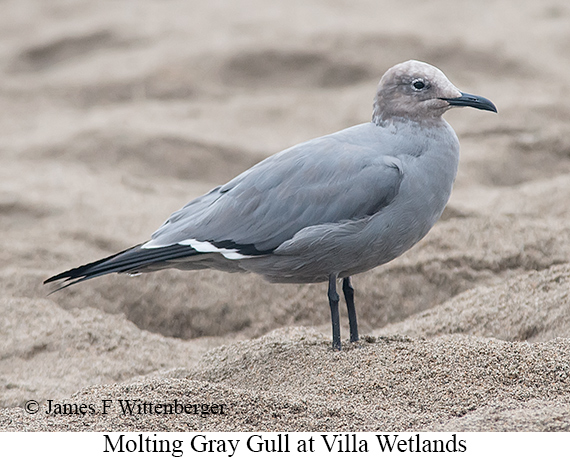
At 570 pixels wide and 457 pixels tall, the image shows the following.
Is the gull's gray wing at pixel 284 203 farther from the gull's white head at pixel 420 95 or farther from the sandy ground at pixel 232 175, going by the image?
the sandy ground at pixel 232 175

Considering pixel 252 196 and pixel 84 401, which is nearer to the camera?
pixel 84 401

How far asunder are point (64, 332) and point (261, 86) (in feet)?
11.0

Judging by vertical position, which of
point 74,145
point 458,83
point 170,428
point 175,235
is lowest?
point 170,428

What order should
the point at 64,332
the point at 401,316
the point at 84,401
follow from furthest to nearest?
the point at 401,316 → the point at 64,332 → the point at 84,401

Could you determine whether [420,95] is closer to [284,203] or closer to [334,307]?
[284,203]

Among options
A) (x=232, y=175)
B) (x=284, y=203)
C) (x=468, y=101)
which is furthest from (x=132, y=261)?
(x=232, y=175)

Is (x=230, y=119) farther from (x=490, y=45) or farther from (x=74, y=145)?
(x=490, y=45)

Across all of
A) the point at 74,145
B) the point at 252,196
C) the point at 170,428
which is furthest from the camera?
the point at 74,145

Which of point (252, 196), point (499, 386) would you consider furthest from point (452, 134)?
point (499, 386)

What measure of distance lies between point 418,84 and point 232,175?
2399 millimetres

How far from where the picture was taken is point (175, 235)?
2.90 meters

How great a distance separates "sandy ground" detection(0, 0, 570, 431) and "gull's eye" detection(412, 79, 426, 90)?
0.97m

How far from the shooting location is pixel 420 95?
2891 mm

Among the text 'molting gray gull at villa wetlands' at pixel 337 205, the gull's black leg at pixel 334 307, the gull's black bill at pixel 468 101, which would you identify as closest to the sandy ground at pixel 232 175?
the gull's black leg at pixel 334 307
